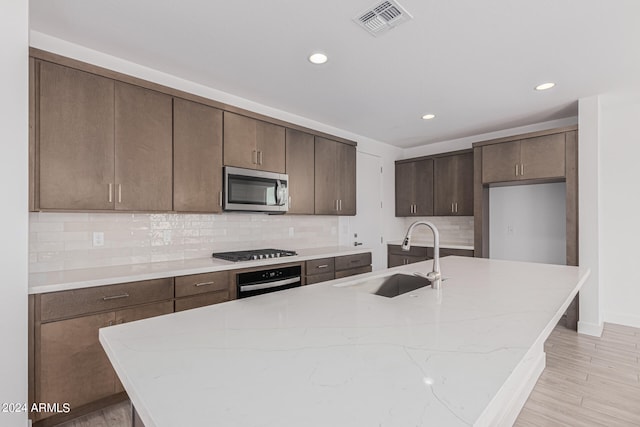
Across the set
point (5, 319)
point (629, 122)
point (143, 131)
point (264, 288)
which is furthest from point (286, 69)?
A: point (629, 122)

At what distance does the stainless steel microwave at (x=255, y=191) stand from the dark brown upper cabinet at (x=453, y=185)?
2556mm

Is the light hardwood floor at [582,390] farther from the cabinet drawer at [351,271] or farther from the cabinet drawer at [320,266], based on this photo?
the cabinet drawer at [351,271]

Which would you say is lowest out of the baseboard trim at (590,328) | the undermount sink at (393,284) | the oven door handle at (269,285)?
the baseboard trim at (590,328)

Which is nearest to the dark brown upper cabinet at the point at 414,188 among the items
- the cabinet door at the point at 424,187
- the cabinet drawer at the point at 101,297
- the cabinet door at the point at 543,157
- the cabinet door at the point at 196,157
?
the cabinet door at the point at 424,187

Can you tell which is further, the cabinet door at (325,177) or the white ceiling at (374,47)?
the cabinet door at (325,177)

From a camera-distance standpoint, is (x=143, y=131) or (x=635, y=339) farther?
(x=635, y=339)

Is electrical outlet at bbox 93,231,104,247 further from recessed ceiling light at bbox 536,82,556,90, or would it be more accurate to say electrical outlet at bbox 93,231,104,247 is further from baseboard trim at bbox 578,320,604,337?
baseboard trim at bbox 578,320,604,337

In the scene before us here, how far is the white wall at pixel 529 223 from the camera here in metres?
4.05

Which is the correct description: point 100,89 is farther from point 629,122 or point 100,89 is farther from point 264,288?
point 629,122

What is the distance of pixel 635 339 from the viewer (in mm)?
3248

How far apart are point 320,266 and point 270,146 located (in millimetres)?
1337

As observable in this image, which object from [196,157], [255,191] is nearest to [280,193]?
[255,191]

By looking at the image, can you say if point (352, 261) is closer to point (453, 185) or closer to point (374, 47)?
point (453, 185)

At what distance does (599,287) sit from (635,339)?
1.82ft
